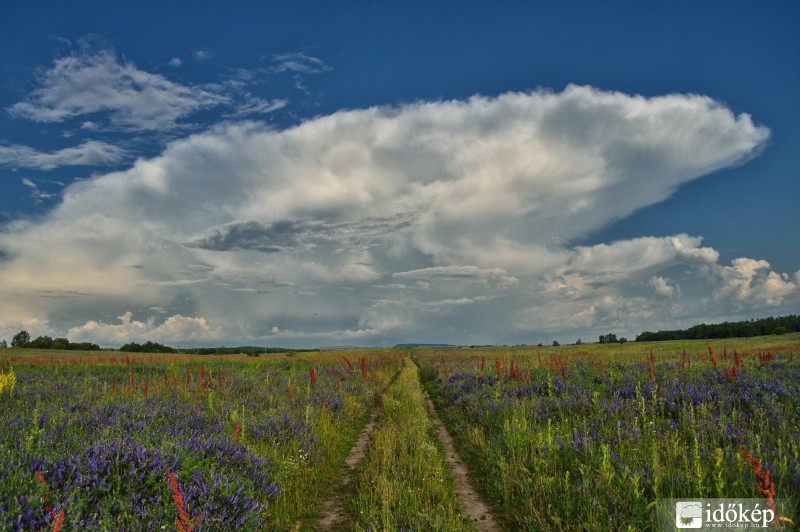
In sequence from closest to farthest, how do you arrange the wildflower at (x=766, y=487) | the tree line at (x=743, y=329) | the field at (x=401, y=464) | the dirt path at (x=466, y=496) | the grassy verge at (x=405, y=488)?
the wildflower at (x=766, y=487) < the field at (x=401, y=464) < the grassy verge at (x=405, y=488) < the dirt path at (x=466, y=496) < the tree line at (x=743, y=329)

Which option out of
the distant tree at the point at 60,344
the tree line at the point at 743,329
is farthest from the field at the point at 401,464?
the distant tree at the point at 60,344

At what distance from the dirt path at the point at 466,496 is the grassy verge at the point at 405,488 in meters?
0.18

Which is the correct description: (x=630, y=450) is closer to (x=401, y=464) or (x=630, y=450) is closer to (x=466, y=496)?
(x=466, y=496)

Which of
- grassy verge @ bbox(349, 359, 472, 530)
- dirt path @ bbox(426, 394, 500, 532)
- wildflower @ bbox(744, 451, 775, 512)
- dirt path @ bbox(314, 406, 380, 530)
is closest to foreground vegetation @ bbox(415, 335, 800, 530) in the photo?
wildflower @ bbox(744, 451, 775, 512)

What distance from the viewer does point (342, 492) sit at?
25.0 feet

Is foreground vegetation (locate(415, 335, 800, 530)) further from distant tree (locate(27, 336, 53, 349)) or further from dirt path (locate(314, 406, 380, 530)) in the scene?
distant tree (locate(27, 336, 53, 349))

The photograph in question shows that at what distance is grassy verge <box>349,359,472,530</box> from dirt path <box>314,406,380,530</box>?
224 mm

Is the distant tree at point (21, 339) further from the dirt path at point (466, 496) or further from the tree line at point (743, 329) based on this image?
the tree line at point (743, 329)

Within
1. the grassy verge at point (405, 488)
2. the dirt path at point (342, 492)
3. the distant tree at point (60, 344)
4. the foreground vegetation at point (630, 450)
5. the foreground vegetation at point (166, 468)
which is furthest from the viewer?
the distant tree at point (60, 344)

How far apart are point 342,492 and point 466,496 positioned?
2191mm

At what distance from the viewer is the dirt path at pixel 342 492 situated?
632cm

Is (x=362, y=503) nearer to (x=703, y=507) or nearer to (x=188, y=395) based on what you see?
(x=703, y=507)

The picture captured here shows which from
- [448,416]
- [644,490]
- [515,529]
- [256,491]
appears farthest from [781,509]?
[448,416]

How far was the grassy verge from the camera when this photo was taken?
5.73m
